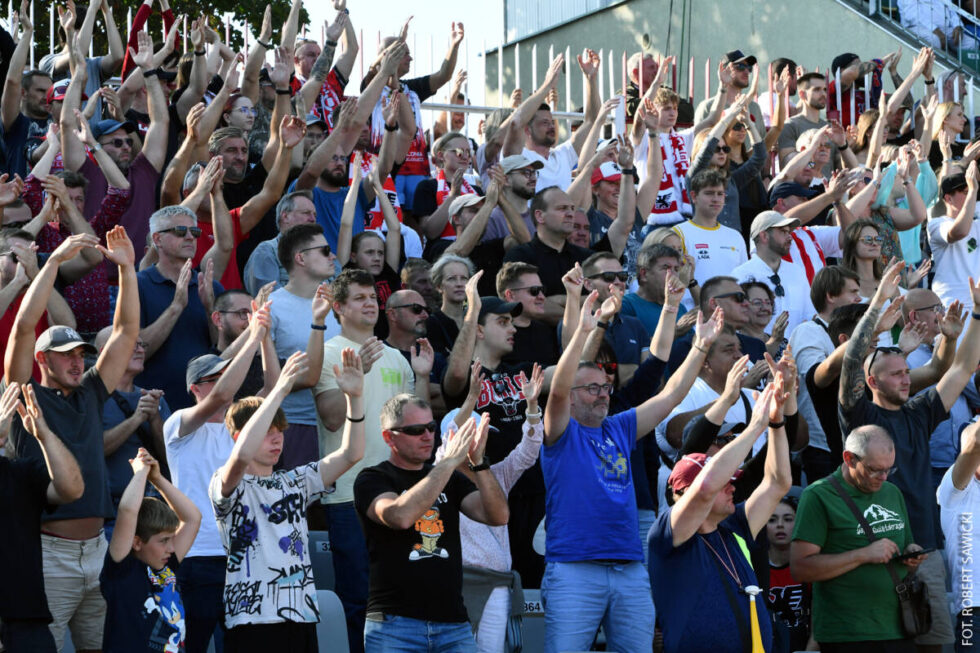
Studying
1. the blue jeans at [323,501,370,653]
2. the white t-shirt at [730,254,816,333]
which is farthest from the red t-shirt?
the white t-shirt at [730,254,816,333]

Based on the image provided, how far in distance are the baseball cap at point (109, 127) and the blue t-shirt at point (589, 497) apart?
4330mm

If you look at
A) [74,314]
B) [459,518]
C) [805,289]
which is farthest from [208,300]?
[805,289]

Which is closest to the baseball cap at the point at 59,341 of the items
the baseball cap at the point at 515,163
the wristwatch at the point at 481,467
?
the wristwatch at the point at 481,467

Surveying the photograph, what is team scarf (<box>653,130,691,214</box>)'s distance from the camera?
1223 cm

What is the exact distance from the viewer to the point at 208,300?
29.1ft

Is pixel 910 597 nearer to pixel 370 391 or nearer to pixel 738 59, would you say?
pixel 370 391

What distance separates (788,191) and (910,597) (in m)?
5.40

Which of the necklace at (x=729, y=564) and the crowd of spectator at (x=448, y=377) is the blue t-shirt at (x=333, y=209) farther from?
the necklace at (x=729, y=564)

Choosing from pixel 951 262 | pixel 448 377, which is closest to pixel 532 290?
pixel 448 377

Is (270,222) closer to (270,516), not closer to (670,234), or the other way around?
(670,234)

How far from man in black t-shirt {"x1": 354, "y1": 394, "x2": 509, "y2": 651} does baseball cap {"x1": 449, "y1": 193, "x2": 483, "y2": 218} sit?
411 cm

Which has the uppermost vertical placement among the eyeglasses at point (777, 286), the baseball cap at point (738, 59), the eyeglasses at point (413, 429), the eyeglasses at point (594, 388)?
the baseball cap at point (738, 59)

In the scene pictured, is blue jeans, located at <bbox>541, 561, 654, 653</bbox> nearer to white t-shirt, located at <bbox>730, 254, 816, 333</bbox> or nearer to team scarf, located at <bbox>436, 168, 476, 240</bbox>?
white t-shirt, located at <bbox>730, 254, 816, 333</bbox>

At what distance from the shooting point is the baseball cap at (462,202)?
10914 millimetres
